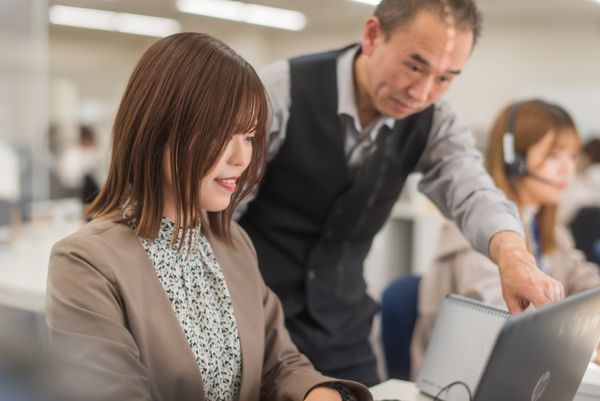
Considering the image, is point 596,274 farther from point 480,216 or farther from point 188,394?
point 188,394

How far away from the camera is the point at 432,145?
1.40 m

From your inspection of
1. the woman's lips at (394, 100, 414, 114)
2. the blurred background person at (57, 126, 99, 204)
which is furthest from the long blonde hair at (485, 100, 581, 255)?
the blurred background person at (57, 126, 99, 204)

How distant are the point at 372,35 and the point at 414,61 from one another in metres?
0.17

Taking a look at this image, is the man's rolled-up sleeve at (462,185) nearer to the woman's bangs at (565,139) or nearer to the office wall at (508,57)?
the woman's bangs at (565,139)

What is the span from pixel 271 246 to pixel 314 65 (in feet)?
1.68

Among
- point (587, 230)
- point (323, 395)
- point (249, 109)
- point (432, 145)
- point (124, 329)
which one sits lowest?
point (587, 230)

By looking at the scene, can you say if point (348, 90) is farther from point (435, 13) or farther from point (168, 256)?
point (168, 256)

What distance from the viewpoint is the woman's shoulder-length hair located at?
83cm

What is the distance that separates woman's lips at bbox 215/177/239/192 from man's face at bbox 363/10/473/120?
1.54ft

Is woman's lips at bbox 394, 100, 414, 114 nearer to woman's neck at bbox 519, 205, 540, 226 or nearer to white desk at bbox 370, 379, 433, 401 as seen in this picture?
white desk at bbox 370, 379, 433, 401

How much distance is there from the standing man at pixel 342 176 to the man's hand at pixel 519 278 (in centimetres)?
10

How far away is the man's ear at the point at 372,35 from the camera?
1.21 m

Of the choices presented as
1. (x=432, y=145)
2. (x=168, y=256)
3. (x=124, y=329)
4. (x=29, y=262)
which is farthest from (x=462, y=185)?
(x=29, y=262)

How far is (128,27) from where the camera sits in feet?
24.2
